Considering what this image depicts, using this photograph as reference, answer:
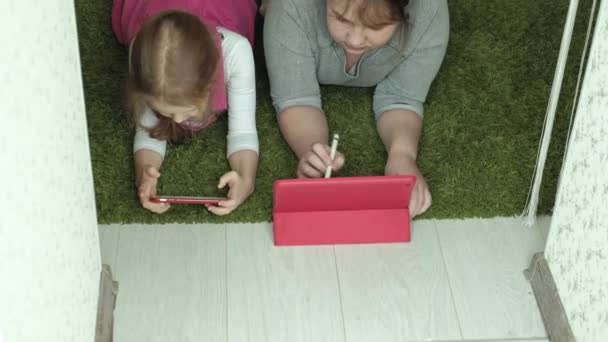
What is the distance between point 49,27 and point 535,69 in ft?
3.48

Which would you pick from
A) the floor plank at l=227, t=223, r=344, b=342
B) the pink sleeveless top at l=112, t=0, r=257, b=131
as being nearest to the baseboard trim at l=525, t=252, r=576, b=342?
the floor plank at l=227, t=223, r=344, b=342

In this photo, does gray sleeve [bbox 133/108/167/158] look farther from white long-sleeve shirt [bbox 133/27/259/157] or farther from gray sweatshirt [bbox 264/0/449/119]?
gray sweatshirt [bbox 264/0/449/119]

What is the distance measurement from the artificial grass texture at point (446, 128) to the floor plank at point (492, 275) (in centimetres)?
4

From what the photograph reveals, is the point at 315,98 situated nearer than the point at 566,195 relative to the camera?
No

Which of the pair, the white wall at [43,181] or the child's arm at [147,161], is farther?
the child's arm at [147,161]

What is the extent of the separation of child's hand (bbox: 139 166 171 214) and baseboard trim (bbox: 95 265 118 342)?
14 centimetres

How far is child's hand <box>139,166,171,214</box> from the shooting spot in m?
1.37

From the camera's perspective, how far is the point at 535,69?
1.68 meters

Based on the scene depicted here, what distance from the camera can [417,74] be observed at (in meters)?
1.53

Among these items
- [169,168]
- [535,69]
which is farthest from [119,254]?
[535,69]

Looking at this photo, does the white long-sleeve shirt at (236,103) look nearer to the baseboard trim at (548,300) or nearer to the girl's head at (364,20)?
the girl's head at (364,20)

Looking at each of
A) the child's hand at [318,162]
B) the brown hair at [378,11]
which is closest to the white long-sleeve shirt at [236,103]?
the child's hand at [318,162]

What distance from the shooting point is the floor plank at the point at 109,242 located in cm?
135

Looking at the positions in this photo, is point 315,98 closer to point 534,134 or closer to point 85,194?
point 534,134
